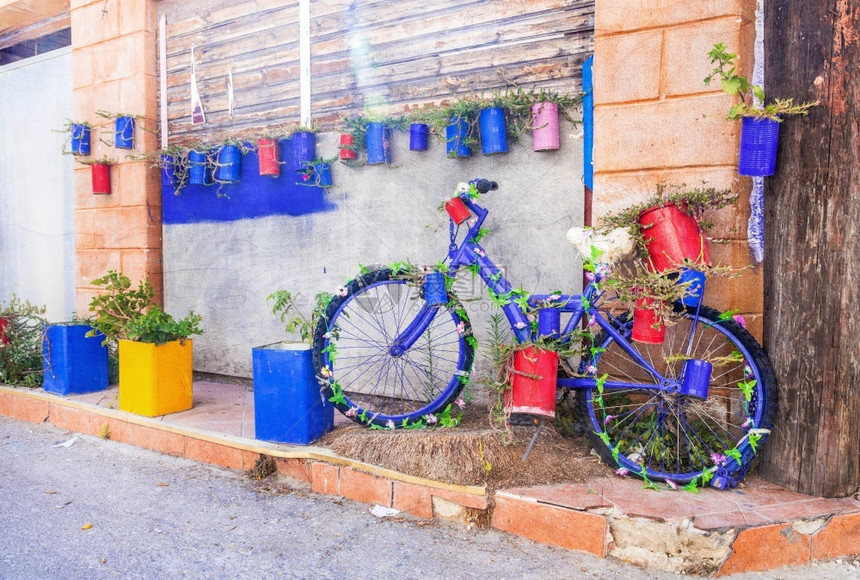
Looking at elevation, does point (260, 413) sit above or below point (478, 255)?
below

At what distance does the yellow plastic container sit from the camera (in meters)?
4.59

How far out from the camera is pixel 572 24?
404 centimetres

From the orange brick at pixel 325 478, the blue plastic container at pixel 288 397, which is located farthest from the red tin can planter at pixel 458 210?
the orange brick at pixel 325 478

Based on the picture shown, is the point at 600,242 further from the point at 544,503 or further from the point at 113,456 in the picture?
the point at 113,456

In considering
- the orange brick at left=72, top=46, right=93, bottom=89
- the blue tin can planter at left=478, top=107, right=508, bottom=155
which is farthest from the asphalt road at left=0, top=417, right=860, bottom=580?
the orange brick at left=72, top=46, right=93, bottom=89

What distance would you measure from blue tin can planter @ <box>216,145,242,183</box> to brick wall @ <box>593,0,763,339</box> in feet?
10.4

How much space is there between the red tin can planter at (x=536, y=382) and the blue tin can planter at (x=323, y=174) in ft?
8.09

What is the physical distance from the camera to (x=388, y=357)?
4289mm

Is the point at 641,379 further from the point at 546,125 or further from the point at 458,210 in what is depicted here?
the point at 546,125

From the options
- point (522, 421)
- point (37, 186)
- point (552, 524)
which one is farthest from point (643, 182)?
point (37, 186)

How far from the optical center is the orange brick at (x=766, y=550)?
105 inches

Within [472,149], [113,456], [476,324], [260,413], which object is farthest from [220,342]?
[472,149]

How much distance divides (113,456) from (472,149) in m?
3.21

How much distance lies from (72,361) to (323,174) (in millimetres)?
2617
